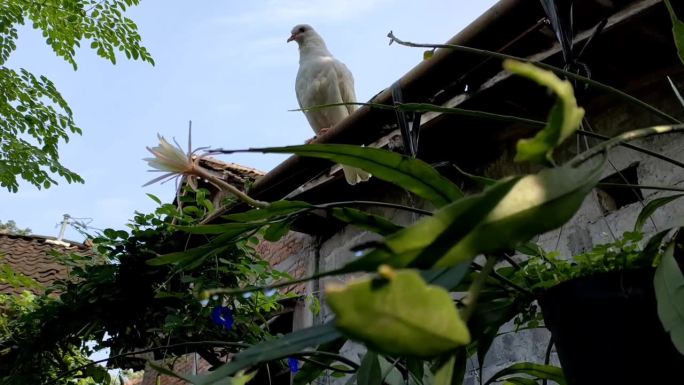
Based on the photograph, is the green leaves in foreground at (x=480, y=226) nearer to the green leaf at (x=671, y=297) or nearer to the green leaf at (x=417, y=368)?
the green leaf at (x=671, y=297)

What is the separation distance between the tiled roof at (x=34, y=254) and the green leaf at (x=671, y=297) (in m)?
A: 7.25

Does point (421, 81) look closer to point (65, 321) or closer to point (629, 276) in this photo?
point (629, 276)

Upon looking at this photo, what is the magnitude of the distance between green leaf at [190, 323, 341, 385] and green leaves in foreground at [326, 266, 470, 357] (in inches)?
7.5

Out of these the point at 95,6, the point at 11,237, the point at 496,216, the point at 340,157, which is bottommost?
the point at 496,216

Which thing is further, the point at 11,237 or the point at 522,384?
the point at 11,237

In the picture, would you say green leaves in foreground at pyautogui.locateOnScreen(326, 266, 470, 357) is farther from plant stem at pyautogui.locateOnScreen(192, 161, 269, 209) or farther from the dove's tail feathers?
the dove's tail feathers

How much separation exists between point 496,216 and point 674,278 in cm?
33

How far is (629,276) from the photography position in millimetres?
785

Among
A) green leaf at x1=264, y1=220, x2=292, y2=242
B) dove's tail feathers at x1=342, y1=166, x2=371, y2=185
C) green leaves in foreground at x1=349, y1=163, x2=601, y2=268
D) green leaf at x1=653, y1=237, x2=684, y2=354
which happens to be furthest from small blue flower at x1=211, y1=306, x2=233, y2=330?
green leaves in foreground at x1=349, y1=163, x2=601, y2=268

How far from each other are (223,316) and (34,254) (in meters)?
6.58

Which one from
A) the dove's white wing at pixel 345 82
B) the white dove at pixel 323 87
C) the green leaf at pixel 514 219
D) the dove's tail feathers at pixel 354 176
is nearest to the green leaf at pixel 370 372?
the green leaf at pixel 514 219

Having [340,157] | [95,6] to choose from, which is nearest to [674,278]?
[340,157]

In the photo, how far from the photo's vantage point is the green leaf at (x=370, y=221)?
0.87m

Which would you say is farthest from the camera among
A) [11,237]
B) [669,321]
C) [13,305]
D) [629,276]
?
[11,237]
